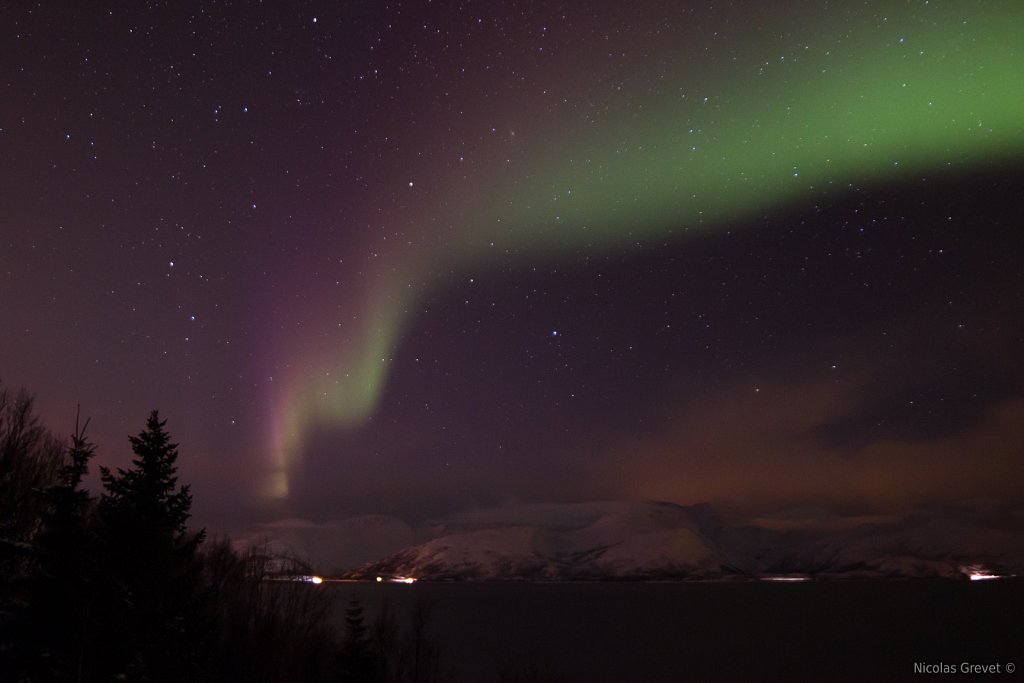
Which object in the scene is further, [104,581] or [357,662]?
[357,662]

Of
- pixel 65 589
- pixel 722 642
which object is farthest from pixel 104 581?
pixel 722 642

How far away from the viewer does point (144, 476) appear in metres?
14.6

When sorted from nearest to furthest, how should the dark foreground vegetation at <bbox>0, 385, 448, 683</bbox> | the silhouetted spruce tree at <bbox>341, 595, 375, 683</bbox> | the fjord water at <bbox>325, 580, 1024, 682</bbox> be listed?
1. the dark foreground vegetation at <bbox>0, 385, 448, 683</bbox>
2. the silhouetted spruce tree at <bbox>341, 595, 375, 683</bbox>
3. the fjord water at <bbox>325, 580, 1024, 682</bbox>

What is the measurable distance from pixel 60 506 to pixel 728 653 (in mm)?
96457

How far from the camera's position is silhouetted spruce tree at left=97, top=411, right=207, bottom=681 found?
13344 mm

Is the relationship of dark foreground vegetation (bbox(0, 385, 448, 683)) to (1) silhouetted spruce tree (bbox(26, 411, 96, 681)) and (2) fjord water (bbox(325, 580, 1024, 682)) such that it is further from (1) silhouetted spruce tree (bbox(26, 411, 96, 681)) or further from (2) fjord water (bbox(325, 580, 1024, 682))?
(2) fjord water (bbox(325, 580, 1024, 682))

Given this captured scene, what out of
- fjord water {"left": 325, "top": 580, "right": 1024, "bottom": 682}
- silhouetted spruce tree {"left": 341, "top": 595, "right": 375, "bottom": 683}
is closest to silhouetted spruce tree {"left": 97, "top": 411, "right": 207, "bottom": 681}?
silhouetted spruce tree {"left": 341, "top": 595, "right": 375, "bottom": 683}

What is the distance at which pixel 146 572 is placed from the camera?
46.0ft

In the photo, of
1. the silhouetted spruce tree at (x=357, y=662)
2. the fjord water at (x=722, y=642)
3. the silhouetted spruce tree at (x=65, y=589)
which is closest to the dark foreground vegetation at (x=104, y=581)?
the silhouetted spruce tree at (x=65, y=589)

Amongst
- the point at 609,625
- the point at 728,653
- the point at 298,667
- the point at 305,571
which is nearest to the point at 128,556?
the point at 298,667

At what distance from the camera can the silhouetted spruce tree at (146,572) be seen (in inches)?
525

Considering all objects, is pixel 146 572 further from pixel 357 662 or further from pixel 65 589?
pixel 357 662

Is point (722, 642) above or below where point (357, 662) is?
below

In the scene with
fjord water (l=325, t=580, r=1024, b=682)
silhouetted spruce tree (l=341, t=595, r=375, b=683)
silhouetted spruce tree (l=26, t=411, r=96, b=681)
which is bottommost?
fjord water (l=325, t=580, r=1024, b=682)
